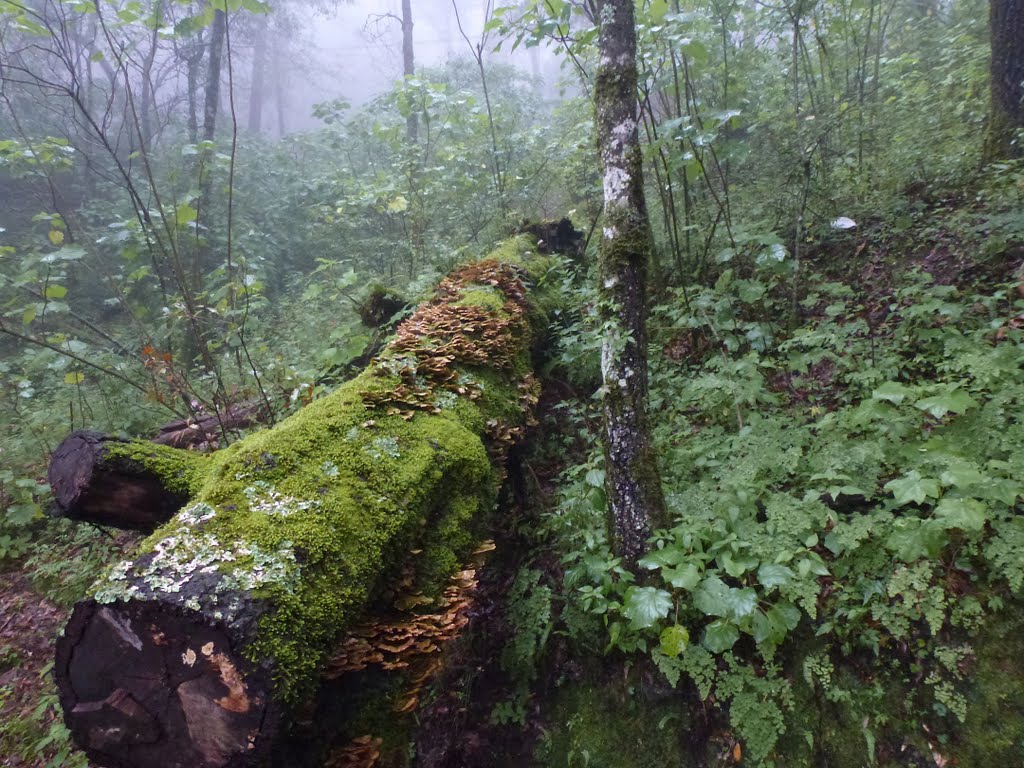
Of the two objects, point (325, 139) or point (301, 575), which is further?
point (325, 139)

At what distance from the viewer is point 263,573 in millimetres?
2053

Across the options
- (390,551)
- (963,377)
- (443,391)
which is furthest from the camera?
(443,391)

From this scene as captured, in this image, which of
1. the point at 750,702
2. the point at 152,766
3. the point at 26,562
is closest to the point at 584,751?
the point at 750,702

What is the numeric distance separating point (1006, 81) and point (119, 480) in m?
8.65

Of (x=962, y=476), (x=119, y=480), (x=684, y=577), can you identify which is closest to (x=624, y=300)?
(x=684, y=577)

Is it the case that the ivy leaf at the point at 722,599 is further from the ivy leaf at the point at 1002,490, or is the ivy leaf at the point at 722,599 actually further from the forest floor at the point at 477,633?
the ivy leaf at the point at 1002,490

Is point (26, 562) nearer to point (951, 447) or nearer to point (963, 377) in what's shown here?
point (951, 447)

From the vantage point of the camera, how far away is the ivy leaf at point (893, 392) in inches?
118

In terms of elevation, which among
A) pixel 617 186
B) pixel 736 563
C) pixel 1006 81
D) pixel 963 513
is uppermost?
pixel 1006 81

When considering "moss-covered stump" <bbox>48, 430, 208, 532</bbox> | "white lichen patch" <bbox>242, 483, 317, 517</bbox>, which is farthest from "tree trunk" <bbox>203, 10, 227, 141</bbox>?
"white lichen patch" <bbox>242, 483, 317, 517</bbox>

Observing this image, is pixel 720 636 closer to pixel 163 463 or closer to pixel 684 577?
pixel 684 577

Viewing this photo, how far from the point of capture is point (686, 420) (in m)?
4.35

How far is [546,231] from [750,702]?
666 cm

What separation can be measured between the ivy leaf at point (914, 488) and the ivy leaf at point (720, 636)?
41.9 inches
